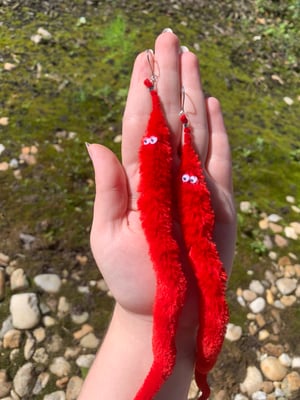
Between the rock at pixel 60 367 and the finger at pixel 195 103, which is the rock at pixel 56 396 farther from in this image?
the finger at pixel 195 103

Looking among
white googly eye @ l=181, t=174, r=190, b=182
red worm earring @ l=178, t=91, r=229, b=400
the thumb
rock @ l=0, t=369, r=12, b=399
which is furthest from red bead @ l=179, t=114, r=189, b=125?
rock @ l=0, t=369, r=12, b=399

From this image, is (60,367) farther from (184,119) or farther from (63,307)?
(184,119)

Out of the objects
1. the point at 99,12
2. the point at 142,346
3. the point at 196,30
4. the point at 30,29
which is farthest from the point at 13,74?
the point at 142,346

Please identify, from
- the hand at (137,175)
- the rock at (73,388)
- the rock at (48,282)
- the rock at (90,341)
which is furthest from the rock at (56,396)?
the hand at (137,175)

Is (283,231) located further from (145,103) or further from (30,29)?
(30,29)

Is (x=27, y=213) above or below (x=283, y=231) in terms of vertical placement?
above

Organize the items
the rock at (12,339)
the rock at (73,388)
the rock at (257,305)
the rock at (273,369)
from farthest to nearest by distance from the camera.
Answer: the rock at (257,305) → the rock at (273,369) → the rock at (12,339) → the rock at (73,388)
